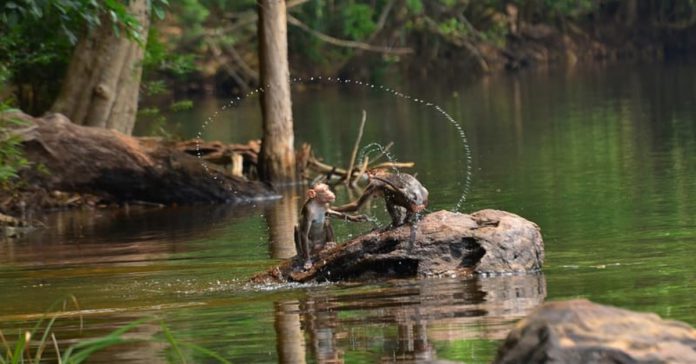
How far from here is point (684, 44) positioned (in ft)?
282

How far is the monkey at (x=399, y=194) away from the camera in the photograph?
14.3 metres

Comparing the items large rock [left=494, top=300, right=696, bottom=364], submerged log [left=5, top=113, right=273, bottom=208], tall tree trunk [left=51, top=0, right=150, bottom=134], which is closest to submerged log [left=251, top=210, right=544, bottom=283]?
large rock [left=494, top=300, right=696, bottom=364]

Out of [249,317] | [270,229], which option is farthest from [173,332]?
[270,229]

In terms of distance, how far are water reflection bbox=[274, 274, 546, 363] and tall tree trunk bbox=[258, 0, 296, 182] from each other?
43.7 ft

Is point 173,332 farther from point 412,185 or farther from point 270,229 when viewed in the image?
point 270,229

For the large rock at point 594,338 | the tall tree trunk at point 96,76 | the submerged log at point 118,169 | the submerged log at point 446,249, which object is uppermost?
the tall tree trunk at point 96,76

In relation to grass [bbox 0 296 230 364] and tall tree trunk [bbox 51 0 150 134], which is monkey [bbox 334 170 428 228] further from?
tall tree trunk [bbox 51 0 150 134]

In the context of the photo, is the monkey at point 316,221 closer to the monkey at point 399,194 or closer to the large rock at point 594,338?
the monkey at point 399,194

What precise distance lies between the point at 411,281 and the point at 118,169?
1220 centimetres

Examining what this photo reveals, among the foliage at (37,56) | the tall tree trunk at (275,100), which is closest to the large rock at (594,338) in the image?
the tall tree trunk at (275,100)

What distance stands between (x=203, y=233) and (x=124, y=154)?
4698mm

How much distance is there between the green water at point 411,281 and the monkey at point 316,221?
0.40 m

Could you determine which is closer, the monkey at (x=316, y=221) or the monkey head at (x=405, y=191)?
the monkey head at (x=405, y=191)

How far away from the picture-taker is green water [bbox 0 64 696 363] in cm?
1212
